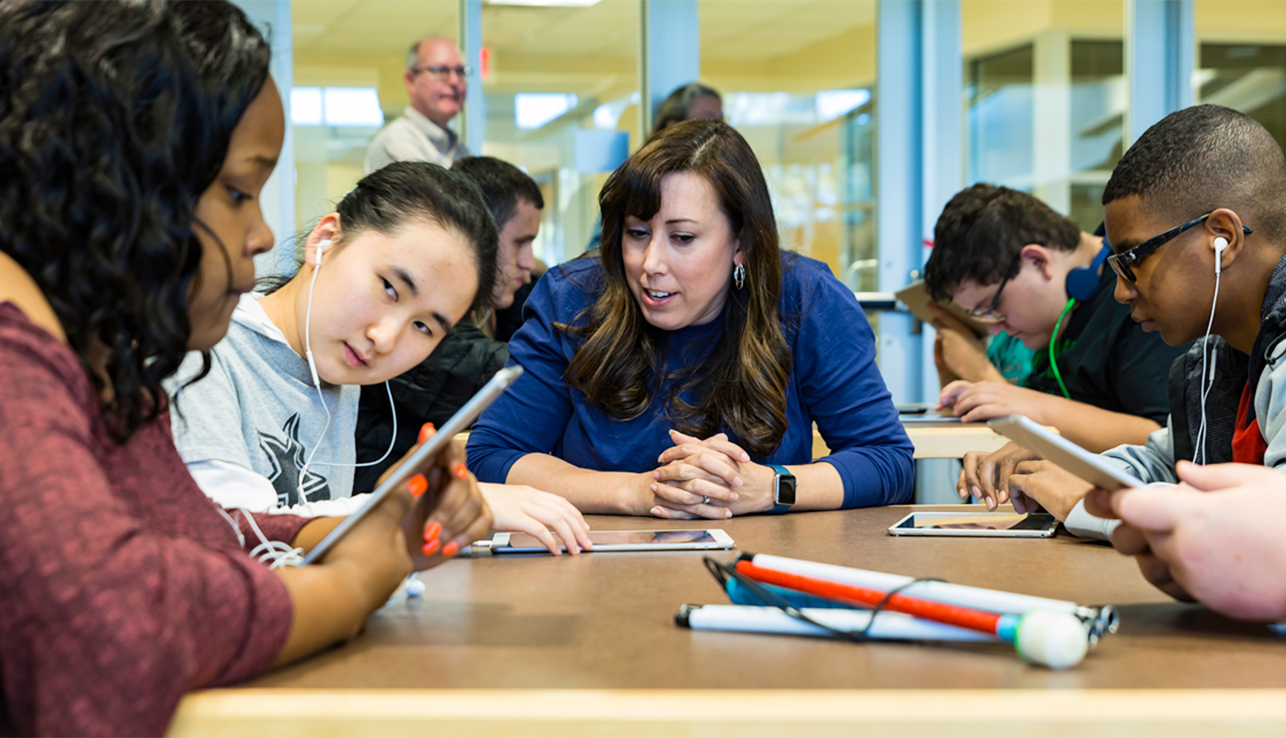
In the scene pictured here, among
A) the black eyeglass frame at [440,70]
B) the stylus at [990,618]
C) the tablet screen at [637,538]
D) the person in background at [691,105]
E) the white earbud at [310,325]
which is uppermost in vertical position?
the black eyeglass frame at [440,70]

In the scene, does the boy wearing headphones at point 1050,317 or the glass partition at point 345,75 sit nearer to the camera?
the boy wearing headphones at point 1050,317

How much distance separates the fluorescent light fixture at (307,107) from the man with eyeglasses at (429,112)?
0.41 meters

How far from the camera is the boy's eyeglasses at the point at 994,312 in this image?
9.65ft

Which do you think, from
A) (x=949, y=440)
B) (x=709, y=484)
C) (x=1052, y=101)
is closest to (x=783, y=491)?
(x=709, y=484)

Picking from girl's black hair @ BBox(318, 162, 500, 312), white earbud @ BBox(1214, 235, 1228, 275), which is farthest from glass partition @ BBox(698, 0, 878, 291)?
white earbud @ BBox(1214, 235, 1228, 275)

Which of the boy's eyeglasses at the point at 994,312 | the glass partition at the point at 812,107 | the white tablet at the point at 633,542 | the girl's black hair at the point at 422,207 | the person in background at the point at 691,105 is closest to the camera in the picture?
the white tablet at the point at 633,542

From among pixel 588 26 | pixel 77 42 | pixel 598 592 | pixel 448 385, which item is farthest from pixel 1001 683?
pixel 588 26

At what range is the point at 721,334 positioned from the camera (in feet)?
6.06

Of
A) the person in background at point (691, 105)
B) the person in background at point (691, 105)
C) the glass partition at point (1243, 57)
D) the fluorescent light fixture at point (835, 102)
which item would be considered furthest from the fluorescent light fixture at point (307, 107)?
the glass partition at point (1243, 57)

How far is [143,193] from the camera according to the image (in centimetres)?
68

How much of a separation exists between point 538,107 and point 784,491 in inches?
150

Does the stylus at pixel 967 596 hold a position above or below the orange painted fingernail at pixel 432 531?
below

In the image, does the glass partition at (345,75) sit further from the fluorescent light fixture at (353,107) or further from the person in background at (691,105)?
the person in background at (691,105)

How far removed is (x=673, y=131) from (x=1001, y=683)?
4.42ft
